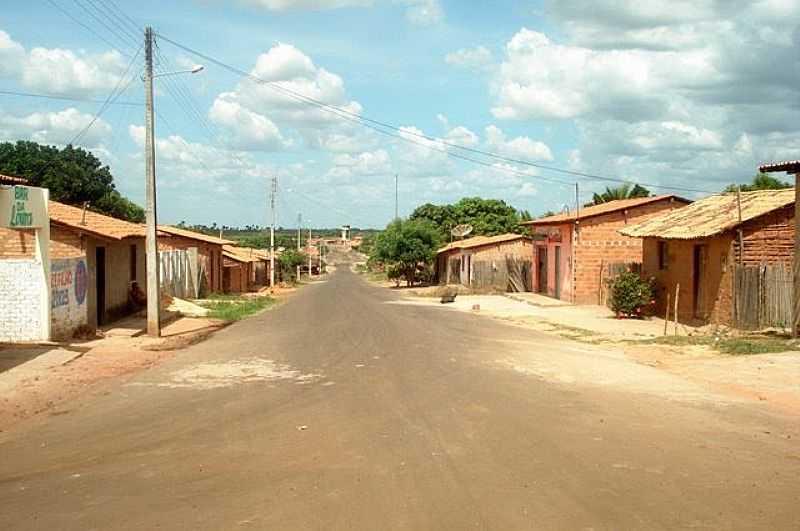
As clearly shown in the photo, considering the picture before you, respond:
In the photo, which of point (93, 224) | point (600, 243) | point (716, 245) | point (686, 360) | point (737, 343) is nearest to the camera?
point (686, 360)

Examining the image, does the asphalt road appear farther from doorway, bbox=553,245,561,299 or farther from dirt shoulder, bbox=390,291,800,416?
doorway, bbox=553,245,561,299

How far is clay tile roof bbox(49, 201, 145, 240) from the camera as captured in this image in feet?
72.2

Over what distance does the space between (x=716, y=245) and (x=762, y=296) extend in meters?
3.22

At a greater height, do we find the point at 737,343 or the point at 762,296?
the point at 762,296

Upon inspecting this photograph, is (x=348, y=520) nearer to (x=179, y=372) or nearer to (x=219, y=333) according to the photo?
(x=179, y=372)

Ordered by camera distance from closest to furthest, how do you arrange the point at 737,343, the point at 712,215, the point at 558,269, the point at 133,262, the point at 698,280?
the point at 737,343 < the point at 698,280 < the point at 712,215 < the point at 133,262 < the point at 558,269

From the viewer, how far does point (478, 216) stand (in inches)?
3359

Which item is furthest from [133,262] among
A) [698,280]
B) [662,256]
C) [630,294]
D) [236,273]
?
[236,273]

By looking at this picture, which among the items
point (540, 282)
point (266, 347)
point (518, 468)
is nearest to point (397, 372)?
point (266, 347)

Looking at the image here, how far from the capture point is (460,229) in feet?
221

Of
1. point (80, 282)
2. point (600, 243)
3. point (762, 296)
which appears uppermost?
point (600, 243)

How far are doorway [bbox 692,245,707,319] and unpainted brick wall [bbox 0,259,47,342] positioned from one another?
1969cm

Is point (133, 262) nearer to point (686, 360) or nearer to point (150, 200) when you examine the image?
point (150, 200)

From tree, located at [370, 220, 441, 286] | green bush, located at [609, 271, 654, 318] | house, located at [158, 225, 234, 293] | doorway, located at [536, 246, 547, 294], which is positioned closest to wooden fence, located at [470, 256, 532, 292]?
doorway, located at [536, 246, 547, 294]
